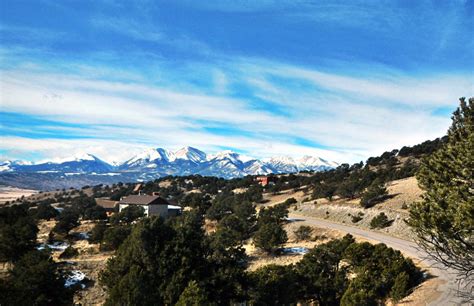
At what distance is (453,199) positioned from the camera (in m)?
12.6

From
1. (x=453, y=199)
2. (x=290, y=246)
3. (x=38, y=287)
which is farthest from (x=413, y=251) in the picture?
Answer: (x=38, y=287)

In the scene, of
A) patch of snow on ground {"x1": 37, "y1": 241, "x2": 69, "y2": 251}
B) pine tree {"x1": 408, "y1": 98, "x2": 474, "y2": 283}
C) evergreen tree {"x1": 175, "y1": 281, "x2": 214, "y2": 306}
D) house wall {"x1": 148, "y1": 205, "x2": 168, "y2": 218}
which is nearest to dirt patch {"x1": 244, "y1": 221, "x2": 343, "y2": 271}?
evergreen tree {"x1": 175, "y1": 281, "x2": 214, "y2": 306}

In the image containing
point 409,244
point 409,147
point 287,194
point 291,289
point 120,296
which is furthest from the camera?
point 409,147

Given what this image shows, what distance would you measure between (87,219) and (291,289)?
225 ft

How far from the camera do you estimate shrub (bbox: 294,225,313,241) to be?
A: 5275 centimetres

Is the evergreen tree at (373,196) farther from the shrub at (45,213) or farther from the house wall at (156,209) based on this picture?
the shrub at (45,213)

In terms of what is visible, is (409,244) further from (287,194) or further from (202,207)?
(287,194)

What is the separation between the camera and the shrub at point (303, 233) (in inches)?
2077

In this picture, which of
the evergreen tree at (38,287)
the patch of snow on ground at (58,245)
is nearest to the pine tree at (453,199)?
the evergreen tree at (38,287)

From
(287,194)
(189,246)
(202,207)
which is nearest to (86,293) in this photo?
(189,246)

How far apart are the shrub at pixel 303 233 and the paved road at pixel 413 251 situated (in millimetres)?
3827

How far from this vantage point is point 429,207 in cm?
1380

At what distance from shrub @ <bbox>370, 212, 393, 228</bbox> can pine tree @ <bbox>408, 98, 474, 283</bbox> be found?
39.1m

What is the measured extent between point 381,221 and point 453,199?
41.9 meters
